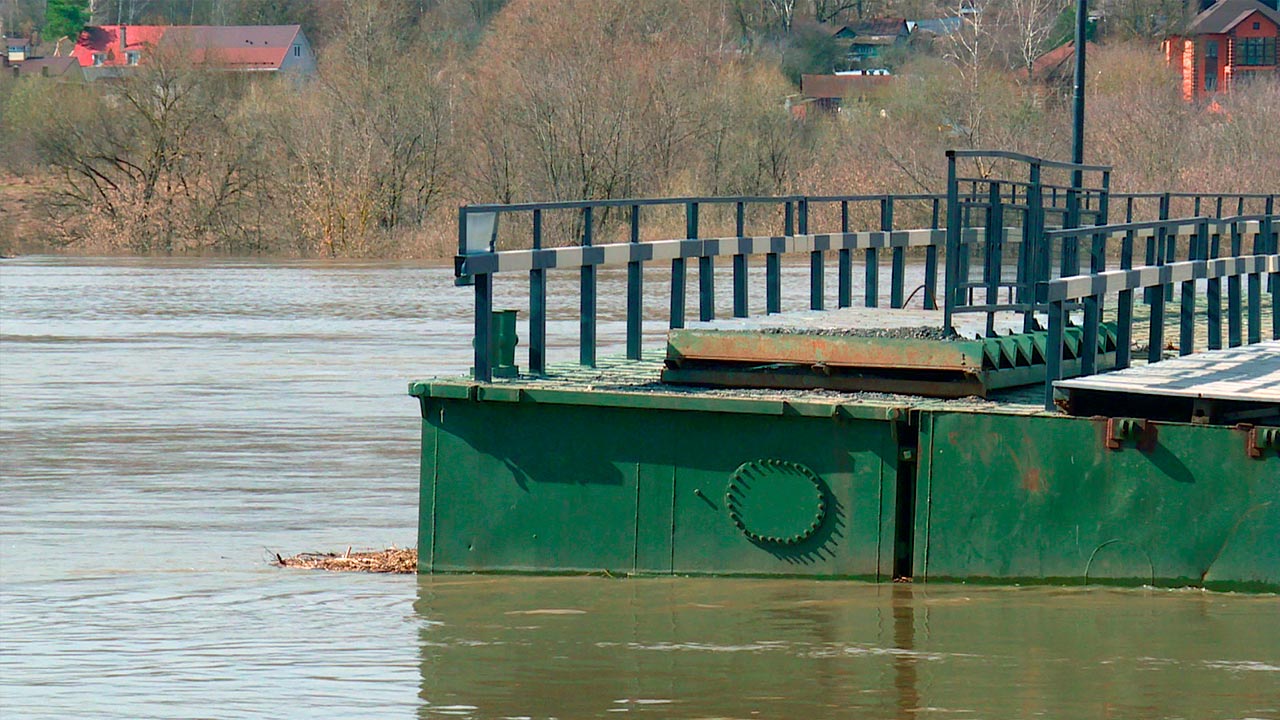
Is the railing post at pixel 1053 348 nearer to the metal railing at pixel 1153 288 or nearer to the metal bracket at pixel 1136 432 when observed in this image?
the metal railing at pixel 1153 288

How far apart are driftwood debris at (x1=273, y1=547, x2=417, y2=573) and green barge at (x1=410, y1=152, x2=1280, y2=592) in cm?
37

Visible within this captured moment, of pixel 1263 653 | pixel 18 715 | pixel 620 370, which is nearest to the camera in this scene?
pixel 18 715

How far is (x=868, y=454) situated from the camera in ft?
32.6

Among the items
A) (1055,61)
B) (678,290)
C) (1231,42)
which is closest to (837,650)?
(678,290)

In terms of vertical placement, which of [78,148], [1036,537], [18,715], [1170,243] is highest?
[78,148]

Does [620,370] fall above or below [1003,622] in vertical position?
above

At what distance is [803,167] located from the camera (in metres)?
60.4

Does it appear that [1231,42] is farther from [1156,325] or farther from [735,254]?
[1156,325]

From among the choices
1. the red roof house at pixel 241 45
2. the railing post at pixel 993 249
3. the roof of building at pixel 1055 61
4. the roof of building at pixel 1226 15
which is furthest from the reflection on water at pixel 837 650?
the roof of building at pixel 1226 15

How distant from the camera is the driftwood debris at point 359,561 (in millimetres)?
11133

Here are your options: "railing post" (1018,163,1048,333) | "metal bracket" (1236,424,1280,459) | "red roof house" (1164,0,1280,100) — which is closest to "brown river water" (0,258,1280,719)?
"metal bracket" (1236,424,1280,459)

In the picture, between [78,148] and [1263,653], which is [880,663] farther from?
[78,148]

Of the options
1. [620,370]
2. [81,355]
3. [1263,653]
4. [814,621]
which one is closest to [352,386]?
[81,355]

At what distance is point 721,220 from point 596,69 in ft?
22.3
